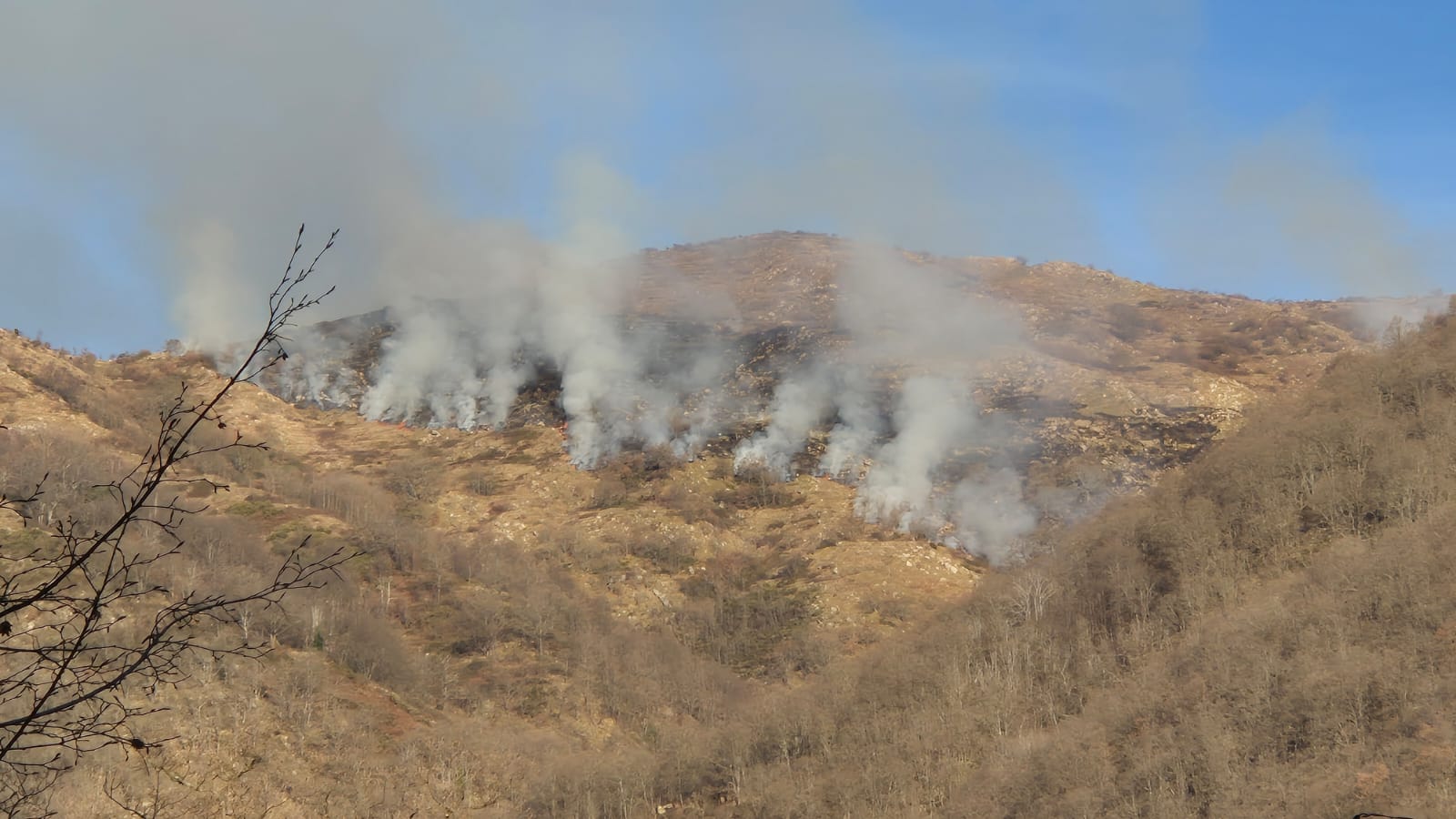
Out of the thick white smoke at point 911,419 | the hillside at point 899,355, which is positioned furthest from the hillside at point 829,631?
the thick white smoke at point 911,419

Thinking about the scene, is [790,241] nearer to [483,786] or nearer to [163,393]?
[163,393]

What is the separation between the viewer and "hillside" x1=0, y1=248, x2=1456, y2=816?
4116 cm

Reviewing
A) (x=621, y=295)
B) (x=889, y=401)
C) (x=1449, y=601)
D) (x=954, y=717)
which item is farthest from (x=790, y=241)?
(x=1449, y=601)

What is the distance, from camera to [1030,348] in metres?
91.9

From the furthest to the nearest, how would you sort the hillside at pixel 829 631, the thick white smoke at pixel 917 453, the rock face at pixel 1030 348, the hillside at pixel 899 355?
1. the hillside at pixel 899 355
2. the rock face at pixel 1030 348
3. the thick white smoke at pixel 917 453
4. the hillside at pixel 829 631

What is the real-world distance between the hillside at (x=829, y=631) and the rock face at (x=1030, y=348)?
0.80m

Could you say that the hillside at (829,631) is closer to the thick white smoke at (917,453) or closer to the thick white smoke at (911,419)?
the thick white smoke at (917,453)

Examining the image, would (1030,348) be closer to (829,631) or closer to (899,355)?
(899,355)

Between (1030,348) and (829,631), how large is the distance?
42.5 m

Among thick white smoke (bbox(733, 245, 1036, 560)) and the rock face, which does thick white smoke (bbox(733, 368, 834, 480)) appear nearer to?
thick white smoke (bbox(733, 245, 1036, 560))

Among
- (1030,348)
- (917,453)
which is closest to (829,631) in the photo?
(917,453)

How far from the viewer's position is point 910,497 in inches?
2943

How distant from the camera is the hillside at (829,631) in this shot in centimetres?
4116

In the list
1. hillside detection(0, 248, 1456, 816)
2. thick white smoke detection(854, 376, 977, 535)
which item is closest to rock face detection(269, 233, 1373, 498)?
hillside detection(0, 248, 1456, 816)
